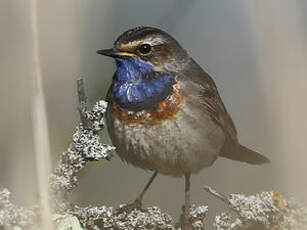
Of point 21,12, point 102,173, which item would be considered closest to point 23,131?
point 21,12

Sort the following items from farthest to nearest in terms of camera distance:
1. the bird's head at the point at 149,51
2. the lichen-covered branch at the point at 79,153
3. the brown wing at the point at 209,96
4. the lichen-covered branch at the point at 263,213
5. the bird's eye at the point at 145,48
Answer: the brown wing at the point at 209,96
the bird's eye at the point at 145,48
the bird's head at the point at 149,51
the lichen-covered branch at the point at 263,213
the lichen-covered branch at the point at 79,153

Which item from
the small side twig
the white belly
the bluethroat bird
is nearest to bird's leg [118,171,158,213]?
the bluethroat bird

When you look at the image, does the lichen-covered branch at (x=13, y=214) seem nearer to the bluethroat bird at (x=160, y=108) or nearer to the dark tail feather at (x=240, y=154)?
the bluethroat bird at (x=160, y=108)

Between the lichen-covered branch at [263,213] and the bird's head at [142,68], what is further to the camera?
the bird's head at [142,68]

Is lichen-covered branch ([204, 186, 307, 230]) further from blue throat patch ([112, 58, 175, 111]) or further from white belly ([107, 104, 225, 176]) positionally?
blue throat patch ([112, 58, 175, 111])

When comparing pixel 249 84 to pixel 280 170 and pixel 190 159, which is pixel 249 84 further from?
pixel 280 170

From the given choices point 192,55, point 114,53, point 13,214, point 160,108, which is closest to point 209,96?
point 192,55

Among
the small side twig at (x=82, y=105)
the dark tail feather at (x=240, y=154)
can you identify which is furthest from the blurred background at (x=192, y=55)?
the small side twig at (x=82, y=105)
